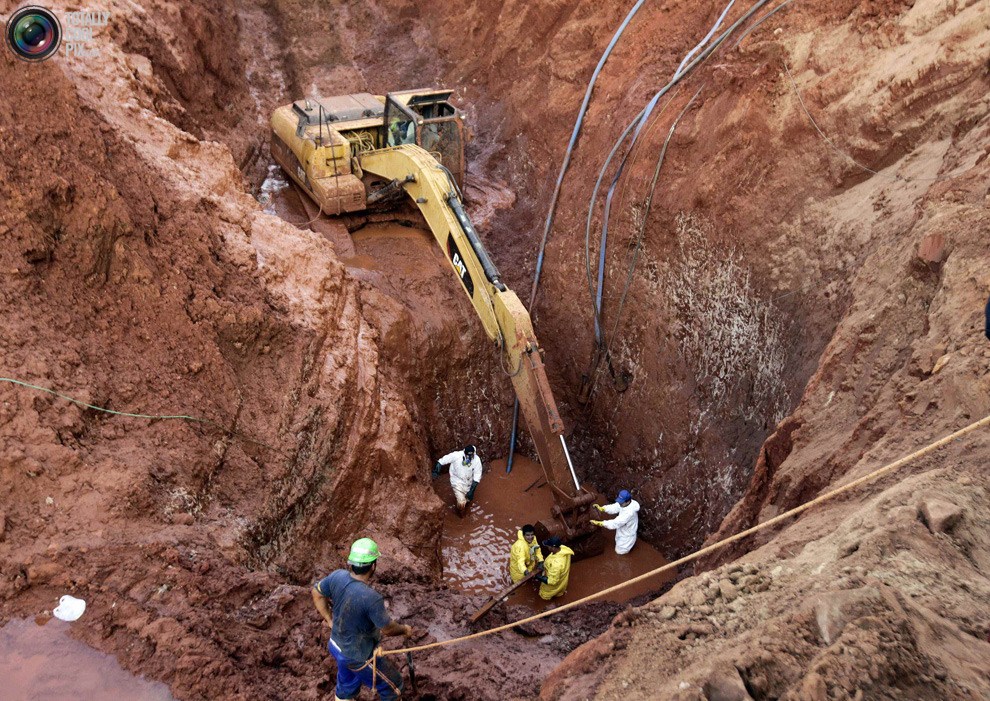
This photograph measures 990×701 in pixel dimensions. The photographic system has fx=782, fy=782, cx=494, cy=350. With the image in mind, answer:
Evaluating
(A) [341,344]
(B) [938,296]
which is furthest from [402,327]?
(B) [938,296]

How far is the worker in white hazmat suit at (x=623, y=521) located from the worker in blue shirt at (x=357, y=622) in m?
3.82

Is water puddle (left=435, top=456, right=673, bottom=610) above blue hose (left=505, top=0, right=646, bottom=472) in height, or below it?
below

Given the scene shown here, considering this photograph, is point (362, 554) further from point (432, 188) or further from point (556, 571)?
point (432, 188)

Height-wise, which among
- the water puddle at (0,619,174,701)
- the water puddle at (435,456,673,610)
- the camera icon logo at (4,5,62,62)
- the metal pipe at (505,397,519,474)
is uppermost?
the camera icon logo at (4,5,62,62)

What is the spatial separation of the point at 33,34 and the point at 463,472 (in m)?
6.12

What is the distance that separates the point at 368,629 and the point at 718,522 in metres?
4.51

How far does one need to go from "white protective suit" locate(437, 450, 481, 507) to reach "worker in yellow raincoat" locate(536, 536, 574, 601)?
1.29 metres

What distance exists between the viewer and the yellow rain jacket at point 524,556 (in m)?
7.85

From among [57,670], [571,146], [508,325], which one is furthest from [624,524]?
[57,670]

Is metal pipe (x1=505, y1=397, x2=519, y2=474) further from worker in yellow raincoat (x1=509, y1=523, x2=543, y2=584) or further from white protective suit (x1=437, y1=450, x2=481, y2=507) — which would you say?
worker in yellow raincoat (x1=509, y1=523, x2=543, y2=584)

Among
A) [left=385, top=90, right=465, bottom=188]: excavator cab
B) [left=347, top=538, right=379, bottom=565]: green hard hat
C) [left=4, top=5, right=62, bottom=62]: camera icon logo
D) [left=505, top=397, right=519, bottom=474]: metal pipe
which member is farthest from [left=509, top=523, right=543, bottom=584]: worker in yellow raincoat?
[left=4, top=5, right=62, bottom=62]: camera icon logo

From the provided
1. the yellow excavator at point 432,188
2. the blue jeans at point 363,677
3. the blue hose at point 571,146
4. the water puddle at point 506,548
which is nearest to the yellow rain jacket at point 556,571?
the water puddle at point 506,548

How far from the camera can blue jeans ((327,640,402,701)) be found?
4.86 m

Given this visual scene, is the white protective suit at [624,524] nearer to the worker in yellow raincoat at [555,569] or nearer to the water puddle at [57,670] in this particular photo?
the worker in yellow raincoat at [555,569]
